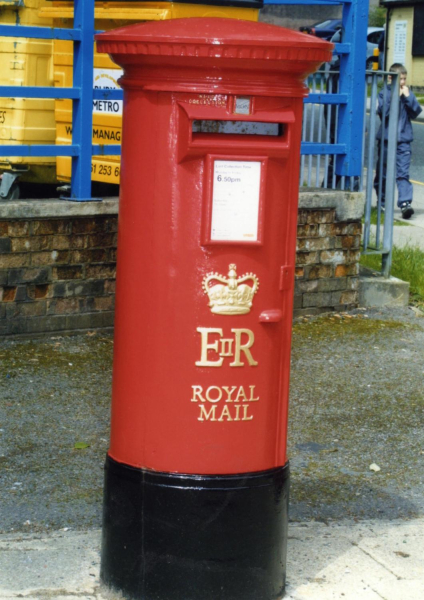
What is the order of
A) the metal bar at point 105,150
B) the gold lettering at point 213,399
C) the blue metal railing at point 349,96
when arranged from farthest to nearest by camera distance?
1. the blue metal railing at point 349,96
2. the metal bar at point 105,150
3. the gold lettering at point 213,399

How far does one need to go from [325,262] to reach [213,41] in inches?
175

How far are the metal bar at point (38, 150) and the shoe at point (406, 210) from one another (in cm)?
635

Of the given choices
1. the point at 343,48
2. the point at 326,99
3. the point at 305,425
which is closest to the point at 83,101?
the point at 326,99

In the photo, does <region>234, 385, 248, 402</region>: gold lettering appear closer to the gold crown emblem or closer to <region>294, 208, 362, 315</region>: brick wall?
the gold crown emblem

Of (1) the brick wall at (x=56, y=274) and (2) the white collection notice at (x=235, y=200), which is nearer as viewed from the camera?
(2) the white collection notice at (x=235, y=200)

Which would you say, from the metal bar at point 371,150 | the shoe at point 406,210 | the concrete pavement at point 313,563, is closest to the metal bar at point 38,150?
the metal bar at point 371,150

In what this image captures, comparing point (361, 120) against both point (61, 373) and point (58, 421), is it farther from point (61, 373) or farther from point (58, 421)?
point (58, 421)

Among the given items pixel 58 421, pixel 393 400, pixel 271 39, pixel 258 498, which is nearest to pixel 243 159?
pixel 271 39

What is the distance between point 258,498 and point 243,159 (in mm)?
1084

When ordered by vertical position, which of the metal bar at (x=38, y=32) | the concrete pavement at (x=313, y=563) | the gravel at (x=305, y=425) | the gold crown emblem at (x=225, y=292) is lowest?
the concrete pavement at (x=313, y=563)

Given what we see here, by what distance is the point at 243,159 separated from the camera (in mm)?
3088

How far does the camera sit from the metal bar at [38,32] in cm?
594

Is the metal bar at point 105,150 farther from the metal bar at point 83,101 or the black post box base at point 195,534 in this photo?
the black post box base at point 195,534

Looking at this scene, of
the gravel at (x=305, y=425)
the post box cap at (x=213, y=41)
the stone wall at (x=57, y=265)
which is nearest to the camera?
the post box cap at (x=213, y=41)
